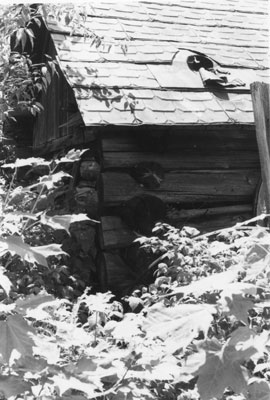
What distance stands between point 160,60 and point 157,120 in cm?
107

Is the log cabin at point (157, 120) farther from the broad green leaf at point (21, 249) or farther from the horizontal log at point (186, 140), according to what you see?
the broad green leaf at point (21, 249)

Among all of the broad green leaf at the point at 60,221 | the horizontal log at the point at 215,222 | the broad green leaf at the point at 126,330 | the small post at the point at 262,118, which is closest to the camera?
the broad green leaf at the point at 60,221

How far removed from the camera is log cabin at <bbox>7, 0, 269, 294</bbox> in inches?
201

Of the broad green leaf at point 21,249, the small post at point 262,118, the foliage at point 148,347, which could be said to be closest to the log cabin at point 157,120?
the small post at point 262,118

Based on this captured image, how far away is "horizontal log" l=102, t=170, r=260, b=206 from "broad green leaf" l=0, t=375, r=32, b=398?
12.5ft

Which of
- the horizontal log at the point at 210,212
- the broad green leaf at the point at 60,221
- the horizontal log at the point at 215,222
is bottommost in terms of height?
the horizontal log at the point at 215,222

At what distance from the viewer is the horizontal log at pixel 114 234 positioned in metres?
5.29

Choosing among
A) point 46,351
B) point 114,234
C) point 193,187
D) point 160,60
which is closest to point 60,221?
point 46,351

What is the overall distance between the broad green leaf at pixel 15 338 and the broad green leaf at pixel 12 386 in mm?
54

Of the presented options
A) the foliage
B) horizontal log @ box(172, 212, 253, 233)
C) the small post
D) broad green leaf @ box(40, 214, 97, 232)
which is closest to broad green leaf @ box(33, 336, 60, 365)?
the foliage

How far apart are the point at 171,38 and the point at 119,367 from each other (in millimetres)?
5028

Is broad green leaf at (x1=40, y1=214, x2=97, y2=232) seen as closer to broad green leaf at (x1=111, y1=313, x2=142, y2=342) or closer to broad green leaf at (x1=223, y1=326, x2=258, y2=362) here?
broad green leaf at (x1=111, y1=313, x2=142, y2=342)

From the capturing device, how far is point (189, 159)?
565 centimetres

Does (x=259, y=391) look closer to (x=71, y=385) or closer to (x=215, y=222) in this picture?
(x=71, y=385)
